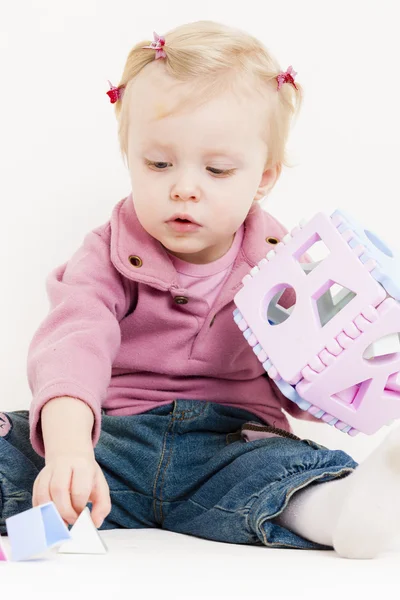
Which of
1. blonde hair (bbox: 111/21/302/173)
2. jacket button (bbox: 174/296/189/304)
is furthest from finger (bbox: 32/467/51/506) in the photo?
blonde hair (bbox: 111/21/302/173)

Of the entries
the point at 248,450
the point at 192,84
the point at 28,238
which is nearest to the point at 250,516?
the point at 248,450

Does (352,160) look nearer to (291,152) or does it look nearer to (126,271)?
(291,152)

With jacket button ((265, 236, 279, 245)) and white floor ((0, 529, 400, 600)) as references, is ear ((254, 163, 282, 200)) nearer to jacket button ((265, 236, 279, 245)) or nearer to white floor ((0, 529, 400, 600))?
jacket button ((265, 236, 279, 245))

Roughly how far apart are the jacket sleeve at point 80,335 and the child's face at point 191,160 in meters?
0.10

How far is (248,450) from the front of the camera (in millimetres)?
1279

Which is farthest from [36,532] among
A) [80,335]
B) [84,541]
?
[80,335]

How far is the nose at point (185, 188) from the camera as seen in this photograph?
1.26 metres

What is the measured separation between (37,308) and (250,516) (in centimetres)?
82

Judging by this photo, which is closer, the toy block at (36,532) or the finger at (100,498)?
the toy block at (36,532)

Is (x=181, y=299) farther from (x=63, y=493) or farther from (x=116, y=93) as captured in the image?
(x=63, y=493)

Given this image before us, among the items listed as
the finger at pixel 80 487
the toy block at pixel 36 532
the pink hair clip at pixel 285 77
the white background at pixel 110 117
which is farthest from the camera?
the white background at pixel 110 117

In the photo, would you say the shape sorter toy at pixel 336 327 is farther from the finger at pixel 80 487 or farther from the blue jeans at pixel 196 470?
the finger at pixel 80 487

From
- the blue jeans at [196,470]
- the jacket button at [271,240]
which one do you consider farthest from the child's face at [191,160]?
the blue jeans at [196,470]

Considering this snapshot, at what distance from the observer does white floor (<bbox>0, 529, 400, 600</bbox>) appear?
826 millimetres
